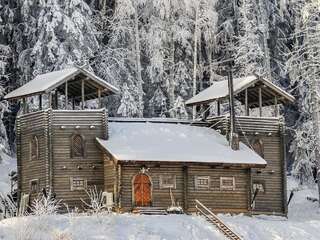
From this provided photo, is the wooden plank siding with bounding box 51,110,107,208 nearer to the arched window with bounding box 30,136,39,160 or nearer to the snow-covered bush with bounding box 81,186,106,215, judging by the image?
the snow-covered bush with bounding box 81,186,106,215

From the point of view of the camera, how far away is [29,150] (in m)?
45.3

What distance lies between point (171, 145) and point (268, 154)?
6.53 m

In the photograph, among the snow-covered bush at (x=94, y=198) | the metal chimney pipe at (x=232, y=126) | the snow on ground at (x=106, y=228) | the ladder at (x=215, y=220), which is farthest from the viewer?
the metal chimney pipe at (x=232, y=126)

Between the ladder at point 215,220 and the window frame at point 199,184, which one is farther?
the window frame at point 199,184

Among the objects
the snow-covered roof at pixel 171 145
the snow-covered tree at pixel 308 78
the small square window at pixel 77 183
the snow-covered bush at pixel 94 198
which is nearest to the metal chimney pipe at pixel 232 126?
the snow-covered roof at pixel 171 145

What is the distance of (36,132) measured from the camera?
44688mm

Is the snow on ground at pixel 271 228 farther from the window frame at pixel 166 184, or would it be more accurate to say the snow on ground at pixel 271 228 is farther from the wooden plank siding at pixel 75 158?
the wooden plank siding at pixel 75 158

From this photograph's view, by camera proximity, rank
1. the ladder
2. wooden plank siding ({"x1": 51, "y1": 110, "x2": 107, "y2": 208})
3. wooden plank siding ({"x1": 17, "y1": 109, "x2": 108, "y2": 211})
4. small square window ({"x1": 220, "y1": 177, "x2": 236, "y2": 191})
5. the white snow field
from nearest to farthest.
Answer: the white snow field
the ladder
wooden plank siding ({"x1": 17, "y1": 109, "x2": 108, "y2": 211})
wooden plank siding ({"x1": 51, "y1": 110, "x2": 107, "y2": 208})
small square window ({"x1": 220, "y1": 177, "x2": 236, "y2": 191})

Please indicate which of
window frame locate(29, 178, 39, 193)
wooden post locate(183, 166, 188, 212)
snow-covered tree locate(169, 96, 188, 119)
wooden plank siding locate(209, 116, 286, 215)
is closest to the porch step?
wooden post locate(183, 166, 188, 212)

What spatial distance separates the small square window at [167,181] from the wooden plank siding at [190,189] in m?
0.16

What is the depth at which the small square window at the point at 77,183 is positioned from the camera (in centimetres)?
4403

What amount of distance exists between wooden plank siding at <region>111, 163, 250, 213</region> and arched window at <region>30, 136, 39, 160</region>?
13.6ft

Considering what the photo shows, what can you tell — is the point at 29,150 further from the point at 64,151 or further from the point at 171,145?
the point at 171,145

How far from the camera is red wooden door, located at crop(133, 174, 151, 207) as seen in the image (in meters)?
43.8
